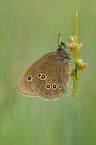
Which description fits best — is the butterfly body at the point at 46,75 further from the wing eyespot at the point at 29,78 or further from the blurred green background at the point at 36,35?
the blurred green background at the point at 36,35

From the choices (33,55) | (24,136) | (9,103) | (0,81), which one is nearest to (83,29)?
(33,55)

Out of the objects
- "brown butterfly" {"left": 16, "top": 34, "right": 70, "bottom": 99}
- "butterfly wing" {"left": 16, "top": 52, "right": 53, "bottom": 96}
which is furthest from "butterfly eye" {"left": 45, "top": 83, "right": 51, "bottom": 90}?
"butterfly wing" {"left": 16, "top": 52, "right": 53, "bottom": 96}

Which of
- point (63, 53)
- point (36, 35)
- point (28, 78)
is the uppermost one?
point (36, 35)

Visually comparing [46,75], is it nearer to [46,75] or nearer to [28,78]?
[46,75]

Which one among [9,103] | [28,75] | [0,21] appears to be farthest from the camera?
[0,21]

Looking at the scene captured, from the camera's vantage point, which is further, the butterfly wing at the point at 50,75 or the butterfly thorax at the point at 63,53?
the butterfly thorax at the point at 63,53

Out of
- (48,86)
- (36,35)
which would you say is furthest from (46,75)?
(36,35)

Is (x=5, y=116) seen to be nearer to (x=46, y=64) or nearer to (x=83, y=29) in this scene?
(x=46, y=64)

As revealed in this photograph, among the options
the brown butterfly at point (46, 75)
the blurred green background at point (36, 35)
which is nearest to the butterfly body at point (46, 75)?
the brown butterfly at point (46, 75)
